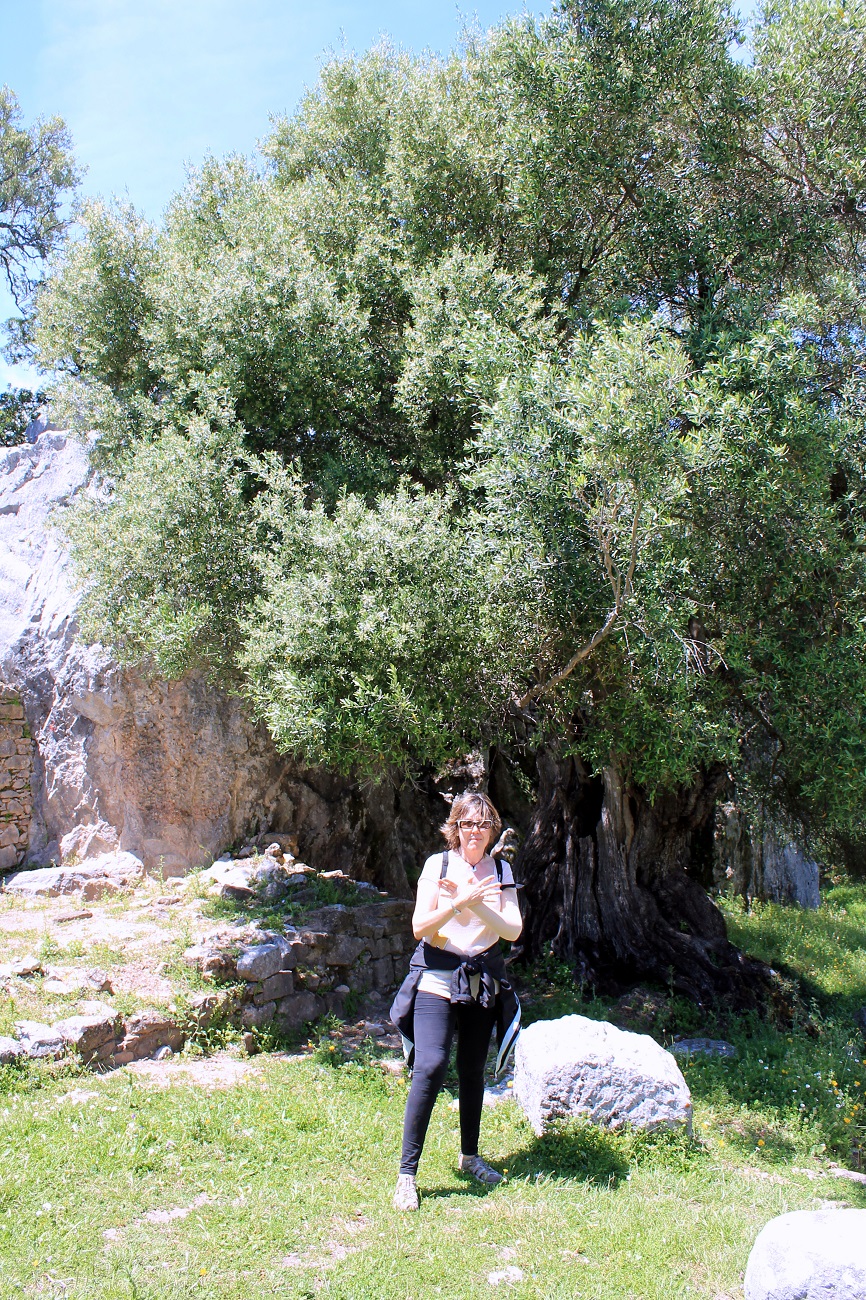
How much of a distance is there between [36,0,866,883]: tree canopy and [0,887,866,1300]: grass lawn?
102 inches

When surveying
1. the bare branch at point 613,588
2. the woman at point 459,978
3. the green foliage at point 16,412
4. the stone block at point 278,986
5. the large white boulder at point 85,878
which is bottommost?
the stone block at point 278,986

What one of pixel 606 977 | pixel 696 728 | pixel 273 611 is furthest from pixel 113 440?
pixel 606 977

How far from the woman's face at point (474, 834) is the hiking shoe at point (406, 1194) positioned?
1.54 meters

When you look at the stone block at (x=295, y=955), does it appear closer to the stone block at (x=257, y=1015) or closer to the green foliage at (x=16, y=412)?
the stone block at (x=257, y=1015)

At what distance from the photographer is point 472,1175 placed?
14.9ft

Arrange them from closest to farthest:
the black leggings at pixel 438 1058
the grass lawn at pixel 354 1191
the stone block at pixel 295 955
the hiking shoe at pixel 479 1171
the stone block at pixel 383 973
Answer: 1. the grass lawn at pixel 354 1191
2. the black leggings at pixel 438 1058
3. the hiking shoe at pixel 479 1171
4. the stone block at pixel 295 955
5. the stone block at pixel 383 973

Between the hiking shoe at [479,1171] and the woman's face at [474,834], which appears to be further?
the hiking shoe at [479,1171]

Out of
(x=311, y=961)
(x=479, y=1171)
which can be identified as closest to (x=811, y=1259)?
(x=479, y=1171)

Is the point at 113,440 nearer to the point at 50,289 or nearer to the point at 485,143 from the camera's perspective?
the point at 50,289

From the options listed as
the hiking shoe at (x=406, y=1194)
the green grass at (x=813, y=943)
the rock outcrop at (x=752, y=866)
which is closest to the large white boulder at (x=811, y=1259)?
the hiking shoe at (x=406, y=1194)

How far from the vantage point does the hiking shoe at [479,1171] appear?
176 inches

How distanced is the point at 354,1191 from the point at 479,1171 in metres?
0.66

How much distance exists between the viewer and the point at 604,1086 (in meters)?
5.16

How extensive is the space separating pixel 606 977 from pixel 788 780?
279cm
